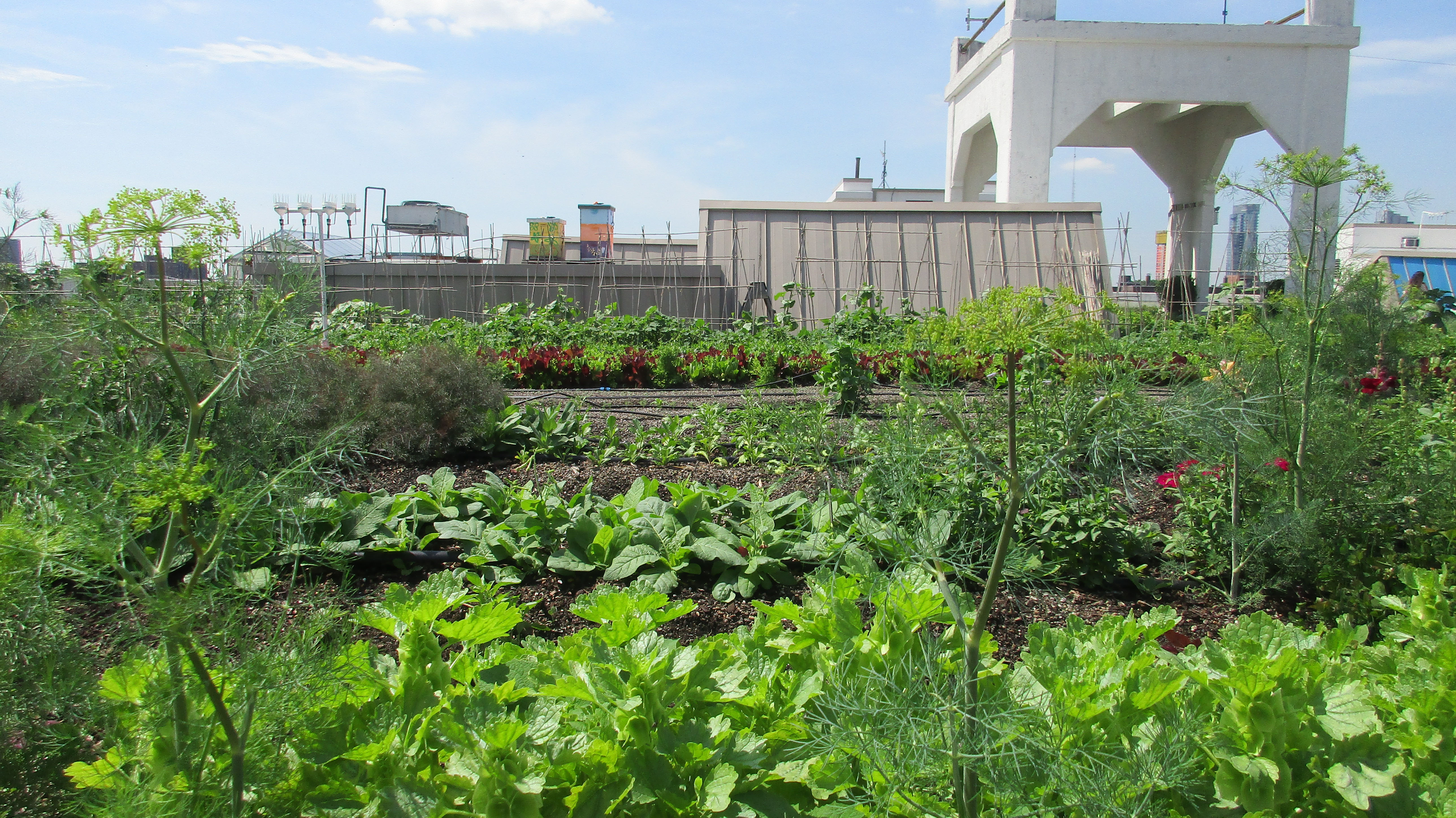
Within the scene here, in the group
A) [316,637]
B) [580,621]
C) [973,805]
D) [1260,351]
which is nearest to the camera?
[973,805]

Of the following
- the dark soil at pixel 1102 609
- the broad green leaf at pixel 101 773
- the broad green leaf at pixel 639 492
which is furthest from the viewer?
the broad green leaf at pixel 639 492

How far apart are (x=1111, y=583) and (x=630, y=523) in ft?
6.38

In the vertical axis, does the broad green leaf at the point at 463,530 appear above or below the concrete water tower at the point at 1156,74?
below

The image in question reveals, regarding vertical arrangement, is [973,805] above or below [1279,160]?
below

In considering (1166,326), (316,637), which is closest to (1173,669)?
(316,637)

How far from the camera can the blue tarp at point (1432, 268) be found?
16016 millimetres

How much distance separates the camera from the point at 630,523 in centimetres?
314

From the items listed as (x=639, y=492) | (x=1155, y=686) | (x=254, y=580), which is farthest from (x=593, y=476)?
(x=1155, y=686)

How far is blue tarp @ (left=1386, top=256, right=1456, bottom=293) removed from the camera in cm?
1602

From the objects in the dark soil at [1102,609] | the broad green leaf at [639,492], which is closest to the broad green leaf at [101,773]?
the broad green leaf at [639,492]

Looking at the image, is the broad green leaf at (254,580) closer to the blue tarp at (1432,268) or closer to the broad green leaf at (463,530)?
the broad green leaf at (463,530)

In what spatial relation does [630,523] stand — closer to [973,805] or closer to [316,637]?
[316,637]

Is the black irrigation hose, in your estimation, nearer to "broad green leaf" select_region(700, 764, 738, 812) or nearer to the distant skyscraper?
"broad green leaf" select_region(700, 764, 738, 812)

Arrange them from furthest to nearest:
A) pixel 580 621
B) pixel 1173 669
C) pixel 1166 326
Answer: pixel 1166 326 < pixel 580 621 < pixel 1173 669
